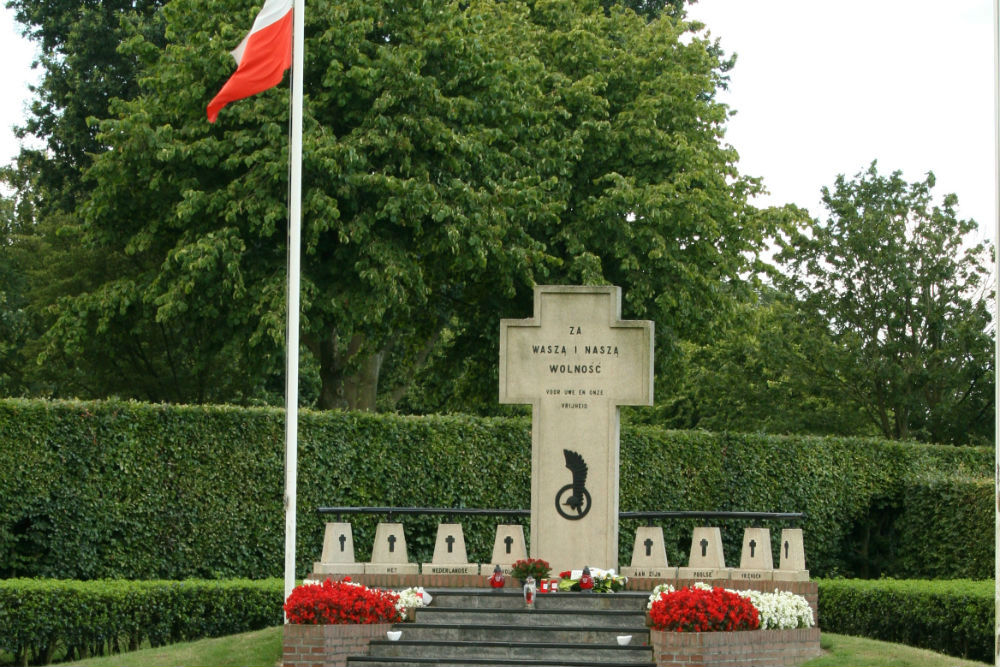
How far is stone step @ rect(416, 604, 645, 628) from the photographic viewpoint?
16.3 metres

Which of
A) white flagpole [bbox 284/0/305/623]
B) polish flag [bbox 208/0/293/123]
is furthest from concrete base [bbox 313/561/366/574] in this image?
polish flag [bbox 208/0/293/123]

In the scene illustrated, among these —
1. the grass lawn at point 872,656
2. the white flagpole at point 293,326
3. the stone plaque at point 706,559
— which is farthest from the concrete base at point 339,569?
the grass lawn at point 872,656

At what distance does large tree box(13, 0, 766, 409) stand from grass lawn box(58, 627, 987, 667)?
809cm

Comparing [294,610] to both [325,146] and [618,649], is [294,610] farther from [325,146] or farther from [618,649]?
[325,146]

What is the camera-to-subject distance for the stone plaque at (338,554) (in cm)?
1789

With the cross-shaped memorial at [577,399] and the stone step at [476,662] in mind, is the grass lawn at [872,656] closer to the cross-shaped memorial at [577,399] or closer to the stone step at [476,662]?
the stone step at [476,662]

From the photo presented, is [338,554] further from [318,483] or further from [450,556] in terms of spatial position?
[318,483]

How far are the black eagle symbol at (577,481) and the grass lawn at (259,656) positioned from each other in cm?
359

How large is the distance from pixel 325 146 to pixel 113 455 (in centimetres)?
710

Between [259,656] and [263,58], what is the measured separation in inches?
294

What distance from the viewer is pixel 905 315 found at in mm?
37688

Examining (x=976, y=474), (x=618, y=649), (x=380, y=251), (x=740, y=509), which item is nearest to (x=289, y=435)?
(x=618, y=649)

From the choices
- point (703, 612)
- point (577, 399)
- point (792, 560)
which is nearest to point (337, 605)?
point (703, 612)

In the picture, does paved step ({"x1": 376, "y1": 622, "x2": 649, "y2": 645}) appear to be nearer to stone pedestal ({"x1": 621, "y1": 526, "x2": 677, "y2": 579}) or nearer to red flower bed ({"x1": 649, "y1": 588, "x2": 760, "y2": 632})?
red flower bed ({"x1": 649, "y1": 588, "x2": 760, "y2": 632})
